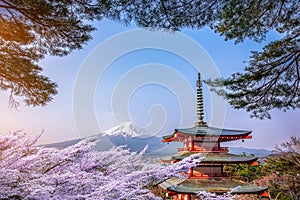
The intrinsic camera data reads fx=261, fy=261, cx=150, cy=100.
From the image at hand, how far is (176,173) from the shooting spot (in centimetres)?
254

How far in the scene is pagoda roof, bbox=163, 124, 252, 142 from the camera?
9.27m

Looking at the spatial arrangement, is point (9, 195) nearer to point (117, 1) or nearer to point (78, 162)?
point (78, 162)

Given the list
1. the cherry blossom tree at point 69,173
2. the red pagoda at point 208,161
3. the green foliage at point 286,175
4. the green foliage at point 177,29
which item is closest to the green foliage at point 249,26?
the green foliage at point 177,29

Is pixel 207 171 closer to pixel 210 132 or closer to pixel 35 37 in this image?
pixel 210 132

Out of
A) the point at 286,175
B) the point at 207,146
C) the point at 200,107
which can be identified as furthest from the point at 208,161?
the point at 286,175

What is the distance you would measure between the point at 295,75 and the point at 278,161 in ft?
42.3

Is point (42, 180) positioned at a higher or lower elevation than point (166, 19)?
lower

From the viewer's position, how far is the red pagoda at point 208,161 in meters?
8.47

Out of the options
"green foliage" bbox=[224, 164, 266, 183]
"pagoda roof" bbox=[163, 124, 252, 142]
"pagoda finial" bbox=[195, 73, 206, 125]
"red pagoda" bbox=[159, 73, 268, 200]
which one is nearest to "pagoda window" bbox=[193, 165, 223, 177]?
"red pagoda" bbox=[159, 73, 268, 200]

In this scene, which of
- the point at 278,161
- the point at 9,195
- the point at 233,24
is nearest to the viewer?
the point at 9,195

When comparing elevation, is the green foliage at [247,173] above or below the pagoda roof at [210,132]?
below

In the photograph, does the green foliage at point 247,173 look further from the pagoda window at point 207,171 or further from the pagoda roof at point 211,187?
the pagoda roof at point 211,187

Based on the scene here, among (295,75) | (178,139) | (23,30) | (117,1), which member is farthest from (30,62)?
(178,139)

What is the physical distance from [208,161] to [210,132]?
1382 mm
